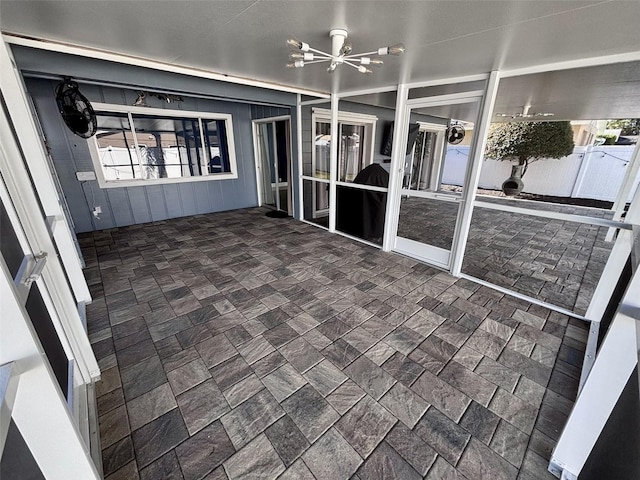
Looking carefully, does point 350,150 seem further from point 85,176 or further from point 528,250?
point 85,176

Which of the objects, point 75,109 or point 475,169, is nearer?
point 475,169

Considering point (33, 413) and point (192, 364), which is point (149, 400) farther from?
point (33, 413)

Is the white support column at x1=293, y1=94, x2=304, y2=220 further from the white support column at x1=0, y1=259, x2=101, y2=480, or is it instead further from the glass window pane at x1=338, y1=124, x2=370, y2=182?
the white support column at x1=0, y1=259, x2=101, y2=480

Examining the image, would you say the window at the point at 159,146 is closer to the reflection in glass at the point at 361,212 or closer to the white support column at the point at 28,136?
the white support column at the point at 28,136

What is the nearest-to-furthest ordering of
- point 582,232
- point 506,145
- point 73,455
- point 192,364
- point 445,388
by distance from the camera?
1. point 73,455
2. point 445,388
3. point 192,364
4. point 582,232
5. point 506,145

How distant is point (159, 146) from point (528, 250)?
6.53 meters

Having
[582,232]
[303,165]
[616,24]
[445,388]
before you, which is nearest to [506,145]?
[582,232]

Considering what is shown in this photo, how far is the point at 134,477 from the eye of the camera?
1.26 metres

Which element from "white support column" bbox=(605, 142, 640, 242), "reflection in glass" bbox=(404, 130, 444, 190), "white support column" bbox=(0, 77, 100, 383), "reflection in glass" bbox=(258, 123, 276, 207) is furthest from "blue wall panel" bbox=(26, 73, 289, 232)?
"white support column" bbox=(605, 142, 640, 242)

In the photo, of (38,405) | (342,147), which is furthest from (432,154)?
(38,405)

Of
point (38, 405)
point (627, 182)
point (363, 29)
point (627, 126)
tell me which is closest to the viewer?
point (38, 405)

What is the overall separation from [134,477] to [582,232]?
22.8 feet

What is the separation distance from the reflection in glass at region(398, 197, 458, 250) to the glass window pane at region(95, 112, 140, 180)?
487cm

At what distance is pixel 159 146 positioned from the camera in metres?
4.90
